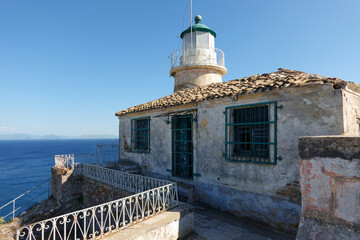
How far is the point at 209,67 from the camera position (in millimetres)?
14789

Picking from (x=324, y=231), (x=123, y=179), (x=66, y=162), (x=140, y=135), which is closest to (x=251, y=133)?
(x=324, y=231)

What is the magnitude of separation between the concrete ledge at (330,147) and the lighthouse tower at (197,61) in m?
11.6

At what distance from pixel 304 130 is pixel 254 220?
3.04 metres

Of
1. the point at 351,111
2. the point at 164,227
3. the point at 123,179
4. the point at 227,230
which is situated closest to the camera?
the point at 164,227

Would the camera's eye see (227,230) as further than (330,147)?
Yes

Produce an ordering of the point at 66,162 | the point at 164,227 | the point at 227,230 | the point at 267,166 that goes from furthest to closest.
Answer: the point at 66,162
the point at 267,166
the point at 227,230
the point at 164,227

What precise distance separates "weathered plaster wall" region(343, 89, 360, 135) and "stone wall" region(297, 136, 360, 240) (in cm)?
245

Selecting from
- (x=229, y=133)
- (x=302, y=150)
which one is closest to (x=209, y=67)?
(x=229, y=133)

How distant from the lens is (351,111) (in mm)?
5641

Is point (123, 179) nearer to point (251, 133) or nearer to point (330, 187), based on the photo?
point (251, 133)

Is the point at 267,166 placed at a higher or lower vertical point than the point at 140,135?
lower

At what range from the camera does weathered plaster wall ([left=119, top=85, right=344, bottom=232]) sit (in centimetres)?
549

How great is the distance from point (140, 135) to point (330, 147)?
31.6 ft

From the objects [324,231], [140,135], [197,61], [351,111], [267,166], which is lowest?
[324,231]
